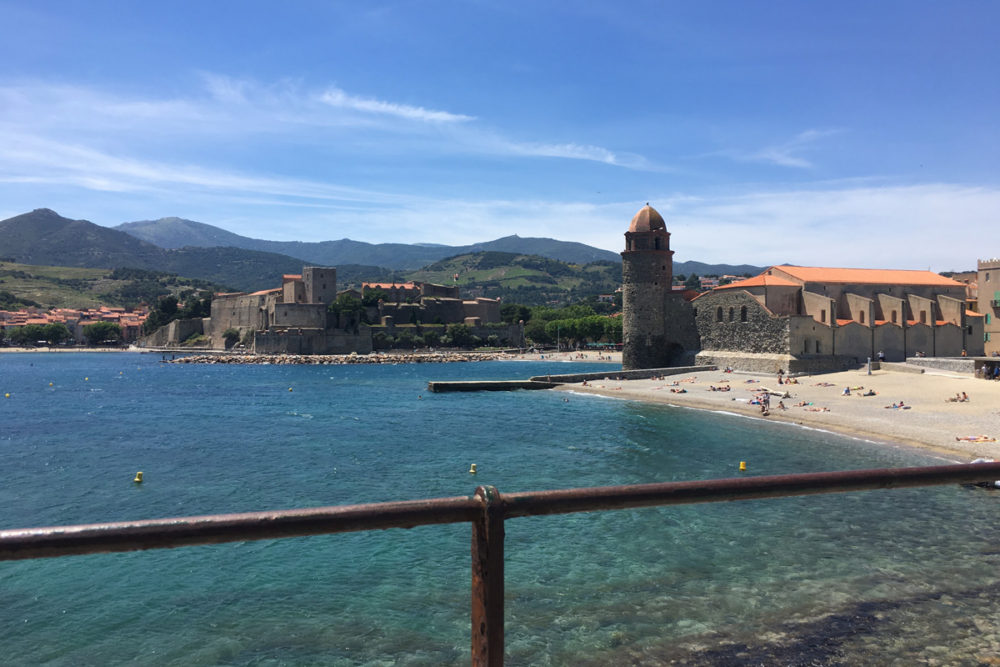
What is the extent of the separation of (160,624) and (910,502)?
12.9 metres

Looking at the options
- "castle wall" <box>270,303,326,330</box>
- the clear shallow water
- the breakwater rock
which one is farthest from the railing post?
"castle wall" <box>270,303,326,330</box>

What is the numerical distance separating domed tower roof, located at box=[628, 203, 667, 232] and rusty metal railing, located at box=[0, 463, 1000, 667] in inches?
1635

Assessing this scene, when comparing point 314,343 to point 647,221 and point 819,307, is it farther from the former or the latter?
point 819,307

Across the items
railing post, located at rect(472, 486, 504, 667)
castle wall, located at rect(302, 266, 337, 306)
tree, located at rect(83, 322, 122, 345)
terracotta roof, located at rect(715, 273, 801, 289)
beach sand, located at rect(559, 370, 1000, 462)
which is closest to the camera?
railing post, located at rect(472, 486, 504, 667)

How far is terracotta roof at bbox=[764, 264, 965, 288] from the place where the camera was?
40.5 m

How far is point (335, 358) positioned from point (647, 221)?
46.7 metres

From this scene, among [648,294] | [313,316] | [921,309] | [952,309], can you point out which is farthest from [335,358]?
[952,309]

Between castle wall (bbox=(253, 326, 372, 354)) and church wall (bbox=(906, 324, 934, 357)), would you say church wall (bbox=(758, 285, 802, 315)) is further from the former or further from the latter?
castle wall (bbox=(253, 326, 372, 354))

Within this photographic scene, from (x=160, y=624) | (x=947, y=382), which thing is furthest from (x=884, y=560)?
(x=947, y=382)

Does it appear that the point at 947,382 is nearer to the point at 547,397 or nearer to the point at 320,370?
the point at 547,397

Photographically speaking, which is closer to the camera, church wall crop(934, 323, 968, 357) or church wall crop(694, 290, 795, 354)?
church wall crop(694, 290, 795, 354)

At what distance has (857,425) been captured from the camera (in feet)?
74.9

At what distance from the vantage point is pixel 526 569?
9633mm

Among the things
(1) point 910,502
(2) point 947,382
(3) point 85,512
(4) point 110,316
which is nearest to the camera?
(1) point 910,502
